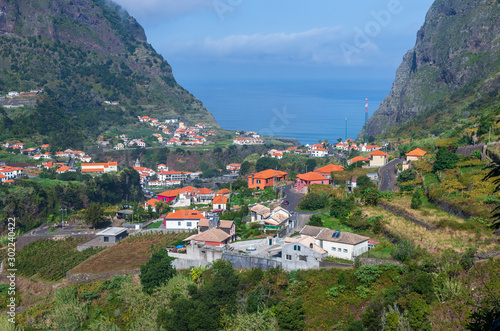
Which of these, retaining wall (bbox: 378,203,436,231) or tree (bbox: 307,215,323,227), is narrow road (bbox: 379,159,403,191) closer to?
retaining wall (bbox: 378,203,436,231)

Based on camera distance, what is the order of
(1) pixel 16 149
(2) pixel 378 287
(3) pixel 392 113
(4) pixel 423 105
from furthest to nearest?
(3) pixel 392 113 < (4) pixel 423 105 < (1) pixel 16 149 < (2) pixel 378 287

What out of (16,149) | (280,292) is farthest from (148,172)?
(280,292)

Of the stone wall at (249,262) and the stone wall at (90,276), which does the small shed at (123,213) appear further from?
the stone wall at (249,262)

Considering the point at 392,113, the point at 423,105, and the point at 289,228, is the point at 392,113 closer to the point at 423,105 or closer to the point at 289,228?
the point at 423,105

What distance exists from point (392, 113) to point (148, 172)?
6194cm

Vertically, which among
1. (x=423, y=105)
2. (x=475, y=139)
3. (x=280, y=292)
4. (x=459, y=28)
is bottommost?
(x=280, y=292)

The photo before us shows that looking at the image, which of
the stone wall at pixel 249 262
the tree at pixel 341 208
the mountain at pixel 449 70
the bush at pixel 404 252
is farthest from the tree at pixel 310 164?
the bush at pixel 404 252

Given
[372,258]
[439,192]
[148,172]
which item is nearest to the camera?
[372,258]

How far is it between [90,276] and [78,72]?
110418mm

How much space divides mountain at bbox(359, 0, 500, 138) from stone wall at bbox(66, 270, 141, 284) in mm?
47770

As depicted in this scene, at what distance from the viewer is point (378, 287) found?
22672 millimetres

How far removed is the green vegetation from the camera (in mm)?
34469

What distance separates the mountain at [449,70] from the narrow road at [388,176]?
20.0 meters

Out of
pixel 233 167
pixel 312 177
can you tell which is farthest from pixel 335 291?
pixel 233 167
